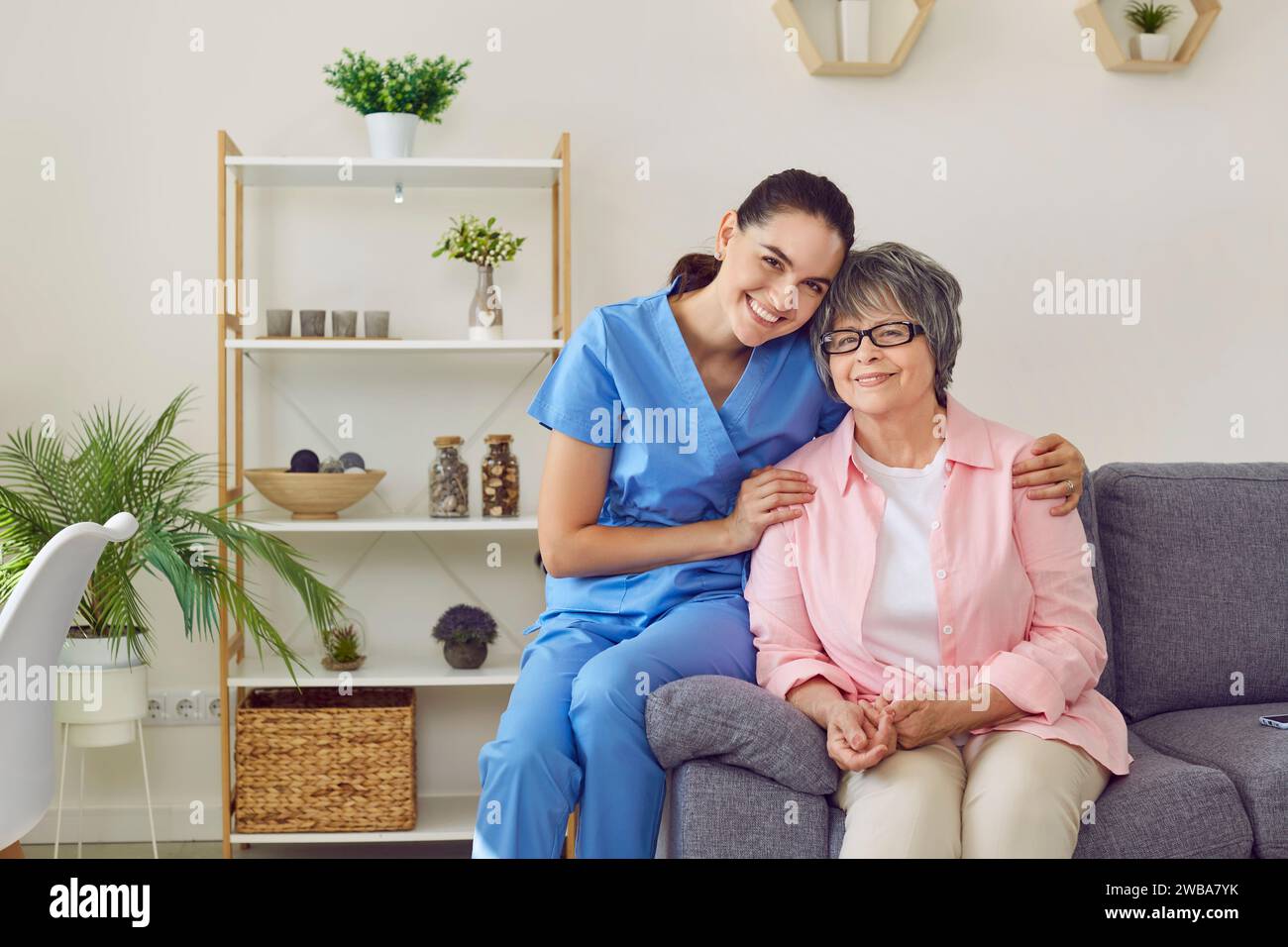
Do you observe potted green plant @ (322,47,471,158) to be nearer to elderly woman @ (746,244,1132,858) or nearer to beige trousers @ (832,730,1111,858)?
elderly woman @ (746,244,1132,858)

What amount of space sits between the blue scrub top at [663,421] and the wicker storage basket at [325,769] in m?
0.86

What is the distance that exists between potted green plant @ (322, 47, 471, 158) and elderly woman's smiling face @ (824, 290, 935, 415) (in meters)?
1.31

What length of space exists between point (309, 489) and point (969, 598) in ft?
5.02

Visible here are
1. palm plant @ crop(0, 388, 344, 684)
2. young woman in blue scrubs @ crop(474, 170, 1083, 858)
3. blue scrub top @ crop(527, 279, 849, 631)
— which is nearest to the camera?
young woman in blue scrubs @ crop(474, 170, 1083, 858)

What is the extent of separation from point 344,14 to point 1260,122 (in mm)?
2261

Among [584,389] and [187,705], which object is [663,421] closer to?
[584,389]

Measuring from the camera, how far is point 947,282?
67.2 inches

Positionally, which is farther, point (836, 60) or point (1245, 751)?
point (836, 60)

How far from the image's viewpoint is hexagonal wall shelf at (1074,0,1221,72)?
286 centimetres

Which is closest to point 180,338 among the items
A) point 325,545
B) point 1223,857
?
point 325,545

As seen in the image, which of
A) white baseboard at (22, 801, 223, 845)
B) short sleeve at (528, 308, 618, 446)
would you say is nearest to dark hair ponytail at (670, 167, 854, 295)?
short sleeve at (528, 308, 618, 446)

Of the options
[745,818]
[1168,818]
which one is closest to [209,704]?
[745,818]

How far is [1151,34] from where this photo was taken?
9.50 feet

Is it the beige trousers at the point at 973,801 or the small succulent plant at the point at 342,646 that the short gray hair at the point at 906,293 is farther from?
the small succulent plant at the point at 342,646
